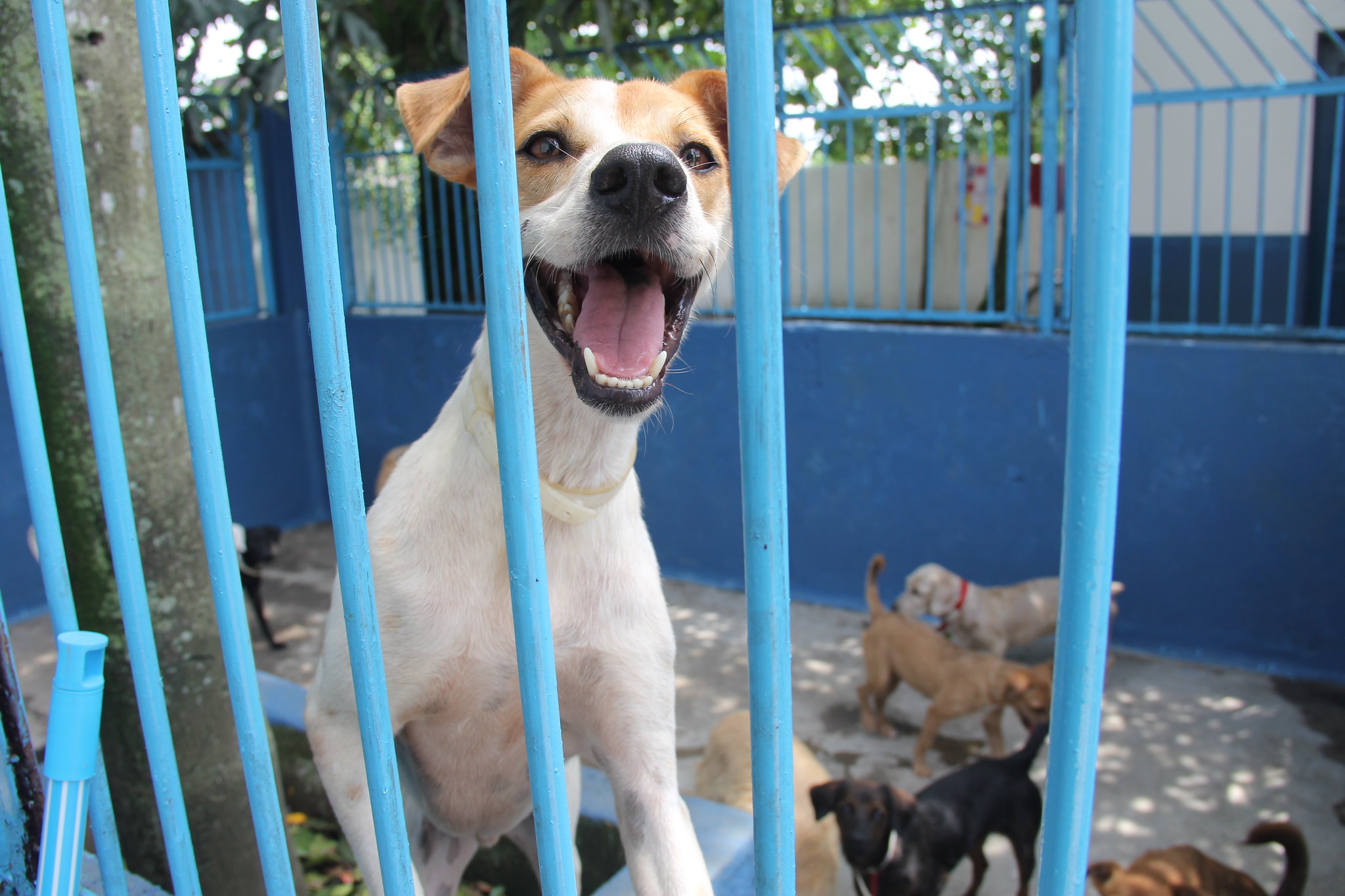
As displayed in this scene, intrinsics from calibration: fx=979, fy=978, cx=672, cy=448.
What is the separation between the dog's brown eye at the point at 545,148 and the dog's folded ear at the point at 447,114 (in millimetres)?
103

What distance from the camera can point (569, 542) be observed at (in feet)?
5.00

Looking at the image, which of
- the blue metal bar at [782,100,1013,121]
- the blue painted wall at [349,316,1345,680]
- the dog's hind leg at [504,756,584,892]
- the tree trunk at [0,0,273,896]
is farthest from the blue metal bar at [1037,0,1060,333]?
the tree trunk at [0,0,273,896]

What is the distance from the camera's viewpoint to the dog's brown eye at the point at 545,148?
1730 millimetres

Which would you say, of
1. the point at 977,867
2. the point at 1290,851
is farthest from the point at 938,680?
the point at 1290,851

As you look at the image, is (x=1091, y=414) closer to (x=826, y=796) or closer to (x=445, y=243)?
(x=826, y=796)

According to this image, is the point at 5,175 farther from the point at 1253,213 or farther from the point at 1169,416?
the point at 1253,213

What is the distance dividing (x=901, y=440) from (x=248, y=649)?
4751 millimetres

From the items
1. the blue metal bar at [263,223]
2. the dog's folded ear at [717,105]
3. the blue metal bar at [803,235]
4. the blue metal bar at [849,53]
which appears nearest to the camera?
the dog's folded ear at [717,105]

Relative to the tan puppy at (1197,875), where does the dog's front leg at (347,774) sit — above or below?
above

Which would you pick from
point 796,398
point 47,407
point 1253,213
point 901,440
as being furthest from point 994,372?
point 47,407

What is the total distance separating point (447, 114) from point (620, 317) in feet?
1.37

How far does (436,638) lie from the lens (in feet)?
4.87

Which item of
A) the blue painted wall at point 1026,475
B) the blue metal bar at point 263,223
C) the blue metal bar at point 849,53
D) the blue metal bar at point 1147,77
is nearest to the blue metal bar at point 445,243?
the blue metal bar at point 263,223

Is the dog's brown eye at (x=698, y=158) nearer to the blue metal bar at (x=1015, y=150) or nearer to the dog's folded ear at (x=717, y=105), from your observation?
the dog's folded ear at (x=717, y=105)
